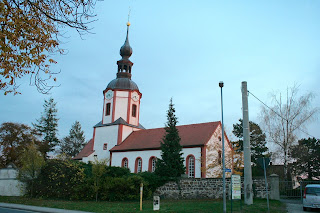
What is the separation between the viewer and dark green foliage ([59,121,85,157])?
69.7 meters

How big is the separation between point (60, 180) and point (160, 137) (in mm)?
17310

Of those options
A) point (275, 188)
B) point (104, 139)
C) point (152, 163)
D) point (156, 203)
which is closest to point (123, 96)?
point (104, 139)

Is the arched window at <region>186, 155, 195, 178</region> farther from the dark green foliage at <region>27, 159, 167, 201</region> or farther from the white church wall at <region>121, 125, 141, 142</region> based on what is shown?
the white church wall at <region>121, 125, 141, 142</region>

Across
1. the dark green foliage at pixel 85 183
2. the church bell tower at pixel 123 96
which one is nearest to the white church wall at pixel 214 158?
the dark green foliage at pixel 85 183

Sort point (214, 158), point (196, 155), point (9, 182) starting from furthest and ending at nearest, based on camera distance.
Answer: point (196, 155) → point (214, 158) → point (9, 182)

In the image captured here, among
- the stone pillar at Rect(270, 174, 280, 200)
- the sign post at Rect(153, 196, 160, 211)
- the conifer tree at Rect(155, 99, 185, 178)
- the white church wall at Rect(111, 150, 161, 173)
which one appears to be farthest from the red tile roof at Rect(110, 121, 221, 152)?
the sign post at Rect(153, 196, 160, 211)

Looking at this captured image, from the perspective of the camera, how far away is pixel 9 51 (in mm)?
6969

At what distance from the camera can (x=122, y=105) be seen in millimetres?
40688

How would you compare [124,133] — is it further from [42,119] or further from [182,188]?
[42,119]

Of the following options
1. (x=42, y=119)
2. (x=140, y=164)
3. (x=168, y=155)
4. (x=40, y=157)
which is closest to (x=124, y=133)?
(x=140, y=164)

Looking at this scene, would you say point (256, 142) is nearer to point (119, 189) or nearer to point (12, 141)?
point (119, 189)

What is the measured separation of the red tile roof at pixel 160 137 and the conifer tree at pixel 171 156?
3963 mm

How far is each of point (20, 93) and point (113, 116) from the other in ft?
108

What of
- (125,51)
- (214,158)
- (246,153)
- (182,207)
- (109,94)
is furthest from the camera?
(125,51)
